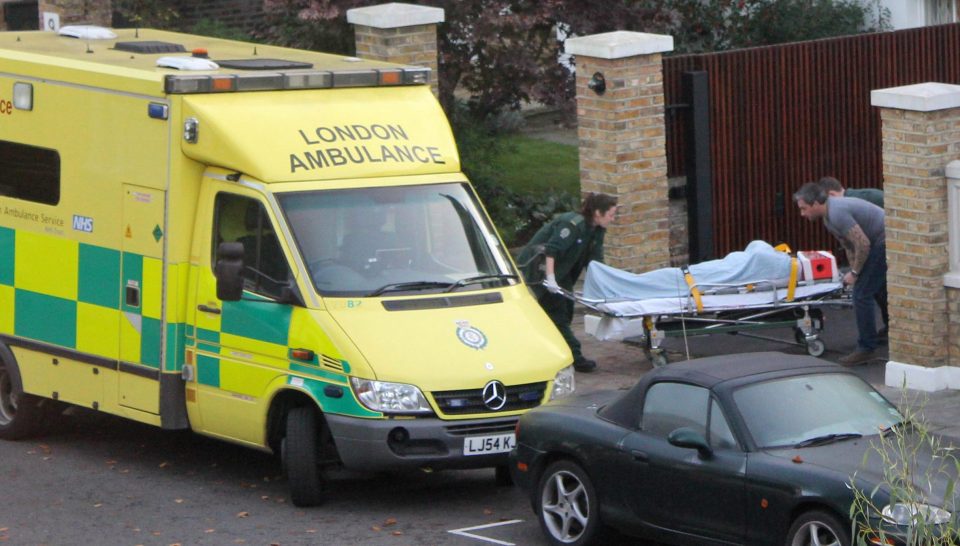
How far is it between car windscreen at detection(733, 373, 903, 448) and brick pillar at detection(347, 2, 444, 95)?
8.53m

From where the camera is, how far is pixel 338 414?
10.7 meters

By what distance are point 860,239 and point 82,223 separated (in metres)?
6.32

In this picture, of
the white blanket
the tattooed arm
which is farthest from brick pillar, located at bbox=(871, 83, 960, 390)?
the white blanket

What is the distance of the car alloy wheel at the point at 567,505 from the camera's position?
32.1ft

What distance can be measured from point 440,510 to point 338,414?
39.9 inches

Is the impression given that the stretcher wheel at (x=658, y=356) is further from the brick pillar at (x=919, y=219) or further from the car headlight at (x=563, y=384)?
the car headlight at (x=563, y=384)

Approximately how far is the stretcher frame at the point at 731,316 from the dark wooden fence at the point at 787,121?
264cm

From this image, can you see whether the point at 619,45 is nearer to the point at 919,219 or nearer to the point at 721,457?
the point at 919,219

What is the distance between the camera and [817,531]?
857 centimetres

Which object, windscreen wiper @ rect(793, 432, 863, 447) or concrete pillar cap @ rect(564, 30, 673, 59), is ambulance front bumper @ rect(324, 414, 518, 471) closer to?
windscreen wiper @ rect(793, 432, 863, 447)

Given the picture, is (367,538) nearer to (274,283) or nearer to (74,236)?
(274,283)

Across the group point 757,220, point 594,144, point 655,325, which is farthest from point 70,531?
point 757,220

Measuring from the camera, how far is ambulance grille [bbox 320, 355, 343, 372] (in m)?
→ 10.6

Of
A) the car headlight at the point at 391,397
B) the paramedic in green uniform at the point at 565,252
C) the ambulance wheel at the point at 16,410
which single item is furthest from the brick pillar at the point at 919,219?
the ambulance wheel at the point at 16,410
